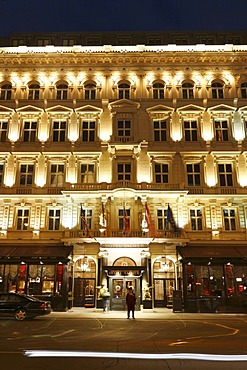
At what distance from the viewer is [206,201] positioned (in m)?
31.3

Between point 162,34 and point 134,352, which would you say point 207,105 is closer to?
point 162,34

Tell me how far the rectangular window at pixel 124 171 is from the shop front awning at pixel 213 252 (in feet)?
24.4

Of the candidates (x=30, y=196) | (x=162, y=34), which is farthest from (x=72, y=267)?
(x=162, y=34)

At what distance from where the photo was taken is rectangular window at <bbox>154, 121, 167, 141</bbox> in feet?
109

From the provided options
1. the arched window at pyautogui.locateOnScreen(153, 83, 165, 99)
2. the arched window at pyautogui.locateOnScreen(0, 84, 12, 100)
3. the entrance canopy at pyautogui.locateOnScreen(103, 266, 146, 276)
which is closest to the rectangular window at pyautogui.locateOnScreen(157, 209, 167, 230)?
the entrance canopy at pyautogui.locateOnScreen(103, 266, 146, 276)


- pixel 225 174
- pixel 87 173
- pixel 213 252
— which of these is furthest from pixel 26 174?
pixel 225 174

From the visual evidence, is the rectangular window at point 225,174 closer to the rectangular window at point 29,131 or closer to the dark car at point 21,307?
the rectangular window at point 29,131

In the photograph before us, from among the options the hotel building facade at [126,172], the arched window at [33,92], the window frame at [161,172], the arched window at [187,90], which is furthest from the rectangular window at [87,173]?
the arched window at [187,90]

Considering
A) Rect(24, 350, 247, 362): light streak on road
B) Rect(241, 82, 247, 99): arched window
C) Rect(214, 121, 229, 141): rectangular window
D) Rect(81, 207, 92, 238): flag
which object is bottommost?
Rect(24, 350, 247, 362): light streak on road

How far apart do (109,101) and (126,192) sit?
9.03 meters

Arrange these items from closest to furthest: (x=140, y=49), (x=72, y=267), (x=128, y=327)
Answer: (x=128, y=327), (x=72, y=267), (x=140, y=49)

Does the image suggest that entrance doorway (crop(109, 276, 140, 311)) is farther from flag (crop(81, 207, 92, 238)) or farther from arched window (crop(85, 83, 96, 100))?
arched window (crop(85, 83, 96, 100))

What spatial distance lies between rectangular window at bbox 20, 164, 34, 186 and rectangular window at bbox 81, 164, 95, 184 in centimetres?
440

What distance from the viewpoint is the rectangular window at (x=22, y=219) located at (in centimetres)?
3112
